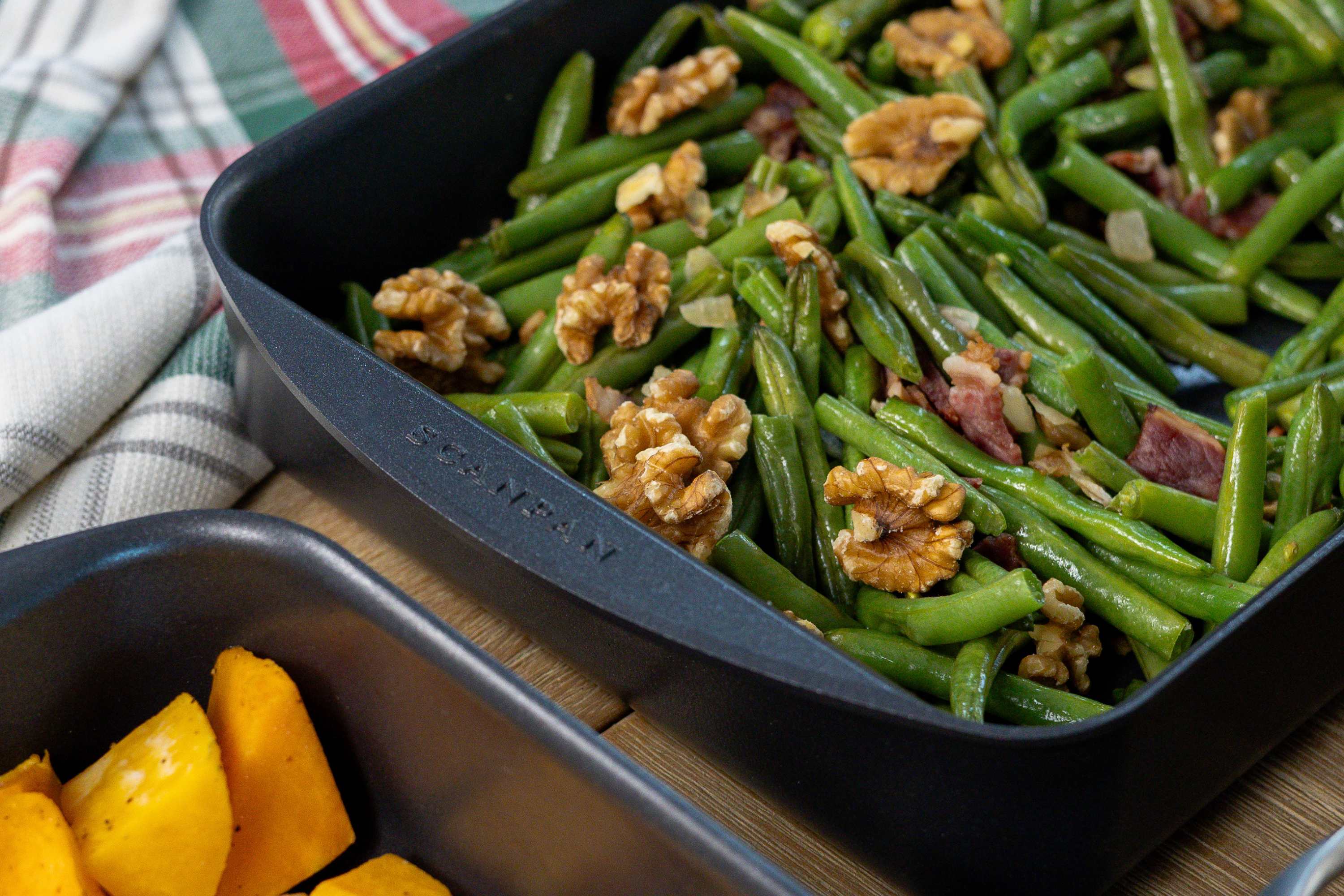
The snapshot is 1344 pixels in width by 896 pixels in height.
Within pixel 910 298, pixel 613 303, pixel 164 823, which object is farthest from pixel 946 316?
pixel 164 823

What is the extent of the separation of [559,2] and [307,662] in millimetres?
1044

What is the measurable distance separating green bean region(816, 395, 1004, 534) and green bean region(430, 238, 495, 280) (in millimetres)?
560

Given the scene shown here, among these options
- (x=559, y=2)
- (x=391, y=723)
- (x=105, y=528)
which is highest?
(x=559, y=2)

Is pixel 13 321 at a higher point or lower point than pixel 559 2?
lower

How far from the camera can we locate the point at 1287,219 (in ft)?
5.56

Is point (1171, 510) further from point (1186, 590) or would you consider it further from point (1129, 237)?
point (1129, 237)

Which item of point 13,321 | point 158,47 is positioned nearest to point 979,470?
point 13,321

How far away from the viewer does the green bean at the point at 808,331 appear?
1.43m

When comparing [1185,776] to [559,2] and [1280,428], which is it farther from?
[559,2]

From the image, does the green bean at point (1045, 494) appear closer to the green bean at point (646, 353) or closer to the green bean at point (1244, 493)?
the green bean at point (1244, 493)

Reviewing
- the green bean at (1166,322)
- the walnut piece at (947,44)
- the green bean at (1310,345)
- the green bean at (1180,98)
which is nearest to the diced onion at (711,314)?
the green bean at (1166,322)

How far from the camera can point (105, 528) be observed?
1.10 meters

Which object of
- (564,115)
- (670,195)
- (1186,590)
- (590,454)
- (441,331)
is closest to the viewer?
(1186,590)

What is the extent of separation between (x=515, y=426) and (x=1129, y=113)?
104 cm
